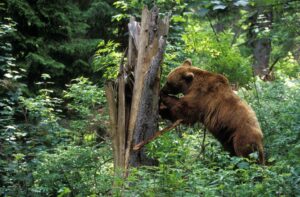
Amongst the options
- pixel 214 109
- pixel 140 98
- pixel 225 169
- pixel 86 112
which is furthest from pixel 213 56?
pixel 225 169

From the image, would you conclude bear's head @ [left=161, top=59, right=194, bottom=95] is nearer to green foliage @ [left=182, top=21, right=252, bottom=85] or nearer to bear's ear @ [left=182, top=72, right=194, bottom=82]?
bear's ear @ [left=182, top=72, right=194, bottom=82]

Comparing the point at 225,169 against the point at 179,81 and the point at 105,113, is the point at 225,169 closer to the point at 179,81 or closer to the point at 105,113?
the point at 179,81

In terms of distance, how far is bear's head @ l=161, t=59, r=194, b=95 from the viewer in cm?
739

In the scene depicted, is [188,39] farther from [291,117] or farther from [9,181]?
[9,181]

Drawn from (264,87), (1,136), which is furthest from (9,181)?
(264,87)

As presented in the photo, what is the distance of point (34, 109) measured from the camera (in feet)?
27.6

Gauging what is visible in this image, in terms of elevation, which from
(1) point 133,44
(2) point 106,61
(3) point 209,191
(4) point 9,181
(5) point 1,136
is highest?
(1) point 133,44

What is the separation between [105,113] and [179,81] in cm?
223

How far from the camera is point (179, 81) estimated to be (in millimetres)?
7414

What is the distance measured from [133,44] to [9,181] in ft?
11.5

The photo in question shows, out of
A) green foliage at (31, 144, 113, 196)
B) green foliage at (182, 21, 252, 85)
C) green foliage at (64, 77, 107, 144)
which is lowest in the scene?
green foliage at (31, 144, 113, 196)

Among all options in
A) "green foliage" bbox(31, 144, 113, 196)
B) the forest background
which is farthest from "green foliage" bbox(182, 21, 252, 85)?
"green foliage" bbox(31, 144, 113, 196)

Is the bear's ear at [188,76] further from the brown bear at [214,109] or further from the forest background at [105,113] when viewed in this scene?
the forest background at [105,113]

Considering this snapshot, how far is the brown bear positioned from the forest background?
1.12ft
